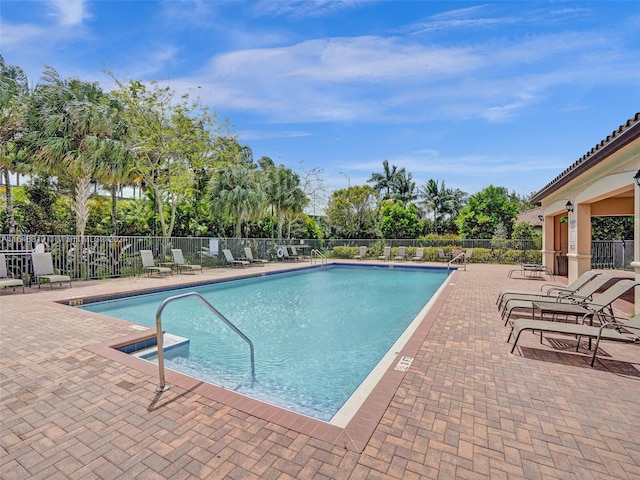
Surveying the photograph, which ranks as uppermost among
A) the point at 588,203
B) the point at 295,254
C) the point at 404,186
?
the point at 404,186

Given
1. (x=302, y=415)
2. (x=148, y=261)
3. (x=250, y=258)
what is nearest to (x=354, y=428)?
(x=302, y=415)

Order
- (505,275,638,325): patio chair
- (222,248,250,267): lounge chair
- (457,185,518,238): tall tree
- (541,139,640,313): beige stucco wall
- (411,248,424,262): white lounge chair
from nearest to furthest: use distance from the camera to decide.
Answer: (505,275,638,325): patio chair, (541,139,640,313): beige stucco wall, (222,248,250,267): lounge chair, (411,248,424,262): white lounge chair, (457,185,518,238): tall tree

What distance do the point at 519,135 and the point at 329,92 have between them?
1184 cm

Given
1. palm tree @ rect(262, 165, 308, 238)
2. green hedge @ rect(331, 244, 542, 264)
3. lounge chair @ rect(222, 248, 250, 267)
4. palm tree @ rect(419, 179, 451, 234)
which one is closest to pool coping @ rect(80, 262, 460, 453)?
lounge chair @ rect(222, 248, 250, 267)

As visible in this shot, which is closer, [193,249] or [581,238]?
[581,238]

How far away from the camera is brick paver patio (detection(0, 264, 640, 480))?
2.33 m

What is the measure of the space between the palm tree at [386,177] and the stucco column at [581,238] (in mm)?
29680

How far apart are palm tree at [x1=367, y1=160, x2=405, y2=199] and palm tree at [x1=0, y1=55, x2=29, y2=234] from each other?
32.2 meters

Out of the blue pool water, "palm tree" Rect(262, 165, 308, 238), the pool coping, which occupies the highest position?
"palm tree" Rect(262, 165, 308, 238)

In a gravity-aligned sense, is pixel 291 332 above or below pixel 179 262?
below

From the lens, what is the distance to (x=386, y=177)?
130 feet

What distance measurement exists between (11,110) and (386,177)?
33761 mm

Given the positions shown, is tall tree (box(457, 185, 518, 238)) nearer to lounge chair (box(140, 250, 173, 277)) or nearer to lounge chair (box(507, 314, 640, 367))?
lounge chair (box(140, 250, 173, 277))

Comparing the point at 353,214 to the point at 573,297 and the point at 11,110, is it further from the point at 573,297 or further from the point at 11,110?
the point at 573,297
